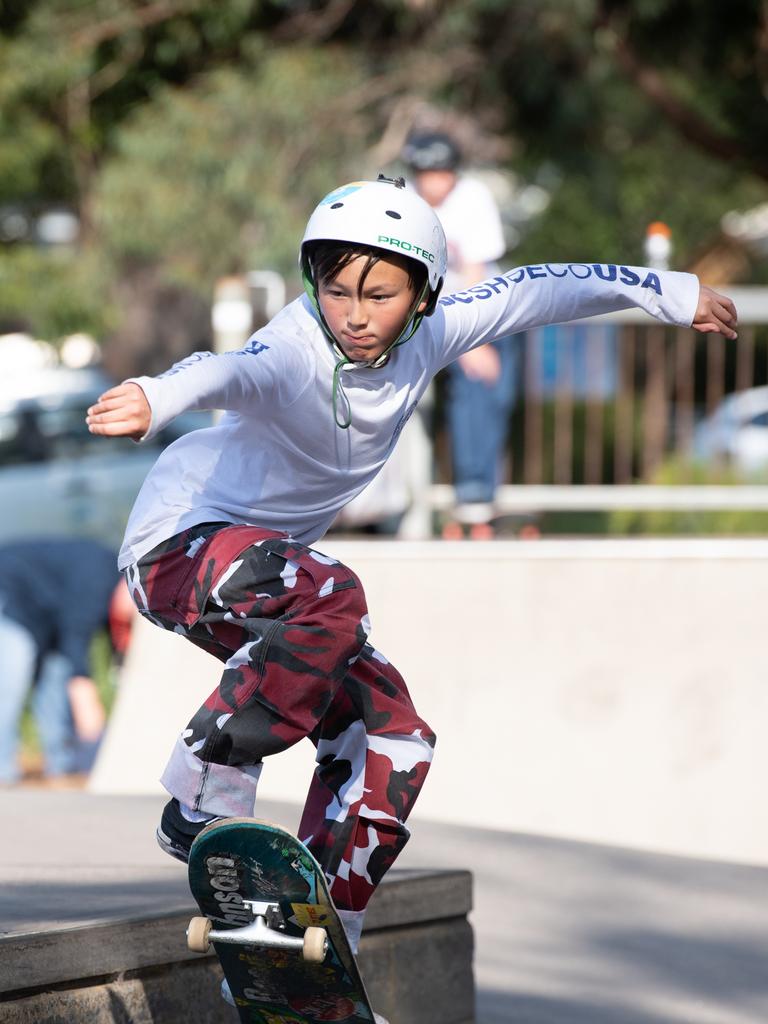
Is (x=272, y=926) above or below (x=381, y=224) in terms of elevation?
below

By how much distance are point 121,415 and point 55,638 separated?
5733 millimetres

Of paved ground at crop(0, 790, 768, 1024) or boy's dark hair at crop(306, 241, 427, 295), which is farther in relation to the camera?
paved ground at crop(0, 790, 768, 1024)

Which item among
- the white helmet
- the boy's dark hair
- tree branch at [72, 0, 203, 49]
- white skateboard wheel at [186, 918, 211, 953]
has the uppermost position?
tree branch at [72, 0, 203, 49]

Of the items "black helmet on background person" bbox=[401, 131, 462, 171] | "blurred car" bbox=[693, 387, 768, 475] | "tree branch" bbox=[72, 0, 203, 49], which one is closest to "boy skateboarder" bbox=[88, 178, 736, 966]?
"black helmet on background person" bbox=[401, 131, 462, 171]

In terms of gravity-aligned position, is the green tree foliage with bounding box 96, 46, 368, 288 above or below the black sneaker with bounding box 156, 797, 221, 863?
above

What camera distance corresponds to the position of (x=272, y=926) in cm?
331

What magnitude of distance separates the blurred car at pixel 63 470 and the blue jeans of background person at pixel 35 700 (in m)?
2.95

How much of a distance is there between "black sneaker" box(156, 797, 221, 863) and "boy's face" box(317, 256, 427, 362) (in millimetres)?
1116

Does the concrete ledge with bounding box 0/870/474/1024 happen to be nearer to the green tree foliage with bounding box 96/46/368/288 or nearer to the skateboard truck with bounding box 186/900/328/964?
the skateboard truck with bounding box 186/900/328/964

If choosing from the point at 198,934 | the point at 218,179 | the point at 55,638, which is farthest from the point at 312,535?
the point at 218,179

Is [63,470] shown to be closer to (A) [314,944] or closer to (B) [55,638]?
(B) [55,638]

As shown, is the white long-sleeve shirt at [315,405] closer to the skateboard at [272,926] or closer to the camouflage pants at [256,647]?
the camouflage pants at [256,647]

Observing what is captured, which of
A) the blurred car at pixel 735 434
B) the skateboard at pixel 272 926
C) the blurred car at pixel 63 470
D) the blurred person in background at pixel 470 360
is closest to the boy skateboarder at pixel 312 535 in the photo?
the skateboard at pixel 272 926

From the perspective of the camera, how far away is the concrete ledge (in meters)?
3.28
